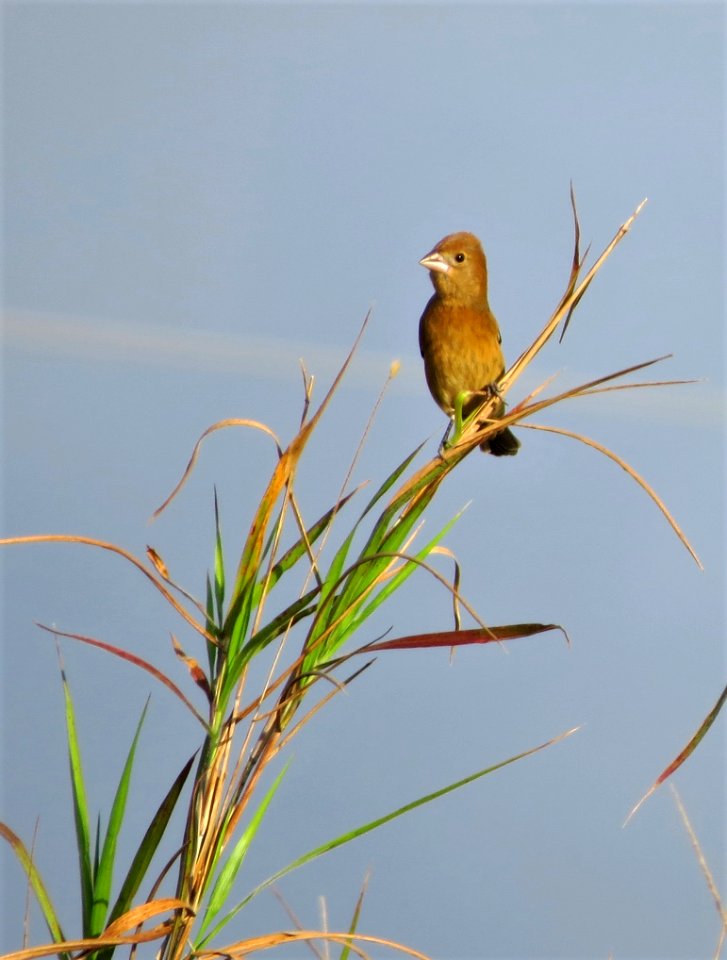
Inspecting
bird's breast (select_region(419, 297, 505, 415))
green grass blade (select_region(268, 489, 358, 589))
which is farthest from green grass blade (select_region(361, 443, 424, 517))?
bird's breast (select_region(419, 297, 505, 415))

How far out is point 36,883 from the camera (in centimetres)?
175

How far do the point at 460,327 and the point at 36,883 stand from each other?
2.40 metres

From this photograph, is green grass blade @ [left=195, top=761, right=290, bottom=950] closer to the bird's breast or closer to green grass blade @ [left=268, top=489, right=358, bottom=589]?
green grass blade @ [left=268, top=489, right=358, bottom=589]

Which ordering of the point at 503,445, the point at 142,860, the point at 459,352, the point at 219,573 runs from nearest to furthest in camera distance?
the point at 142,860
the point at 219,573
the point at 459,352
the point at 503,445

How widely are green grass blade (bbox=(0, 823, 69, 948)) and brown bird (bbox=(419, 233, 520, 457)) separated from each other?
222 cm

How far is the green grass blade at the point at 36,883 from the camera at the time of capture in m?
1.74

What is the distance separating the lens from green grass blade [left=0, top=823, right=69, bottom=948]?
1.74 meters

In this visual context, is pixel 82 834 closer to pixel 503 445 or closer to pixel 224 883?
pixel 224 883

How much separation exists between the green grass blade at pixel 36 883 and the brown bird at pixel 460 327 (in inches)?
87.6

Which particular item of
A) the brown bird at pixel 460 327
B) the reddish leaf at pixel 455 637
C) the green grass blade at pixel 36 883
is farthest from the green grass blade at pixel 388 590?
the brown bird at pixel 460 327

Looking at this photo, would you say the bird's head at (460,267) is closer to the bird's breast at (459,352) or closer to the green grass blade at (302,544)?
the bird's breast at (459,352)

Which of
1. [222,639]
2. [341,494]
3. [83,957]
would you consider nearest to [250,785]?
[222,639]

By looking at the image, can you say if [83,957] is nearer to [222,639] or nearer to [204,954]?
[204,954]

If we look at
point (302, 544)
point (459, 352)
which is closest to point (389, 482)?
point (302, 544)
